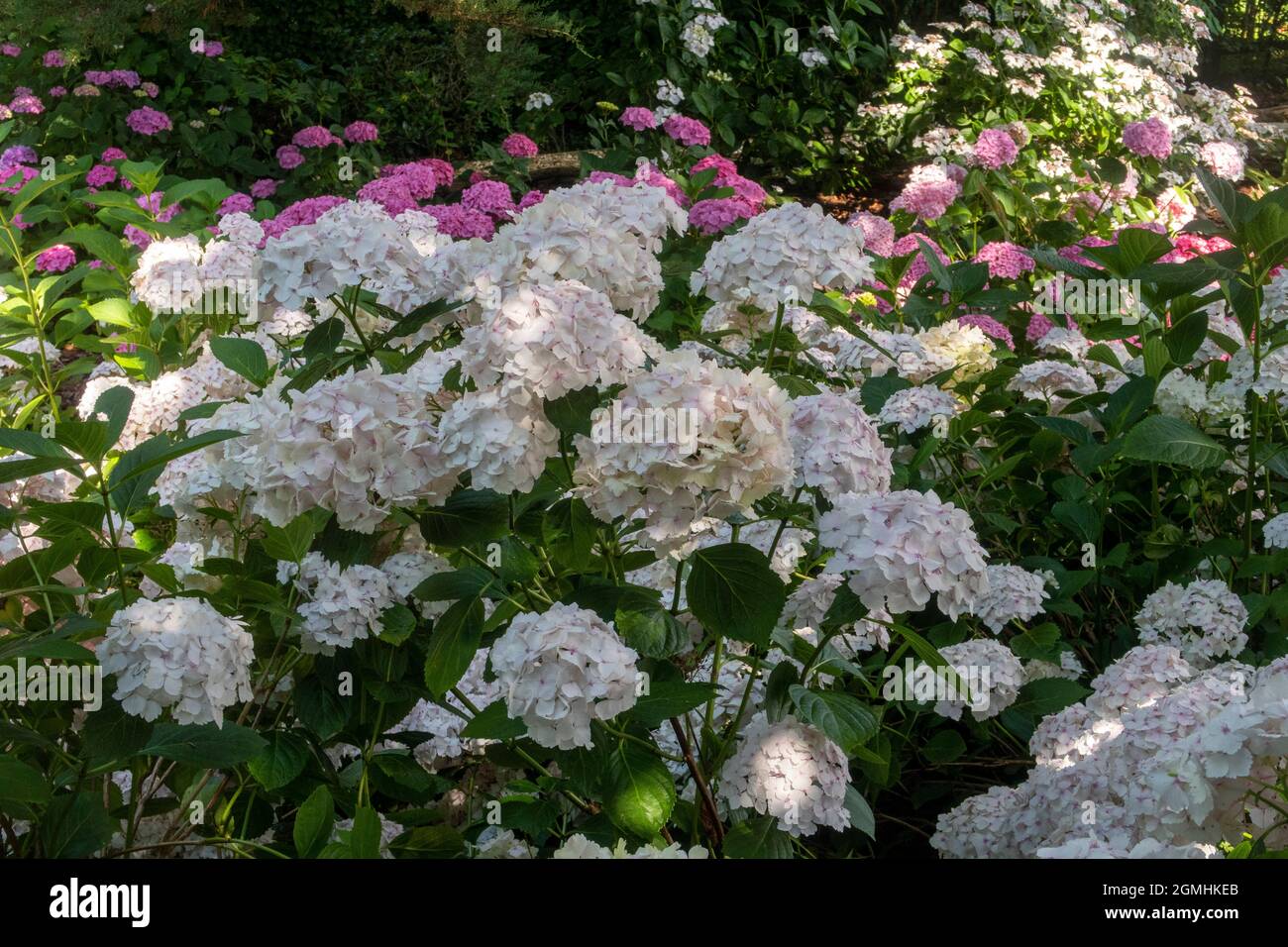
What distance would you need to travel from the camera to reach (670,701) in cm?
133

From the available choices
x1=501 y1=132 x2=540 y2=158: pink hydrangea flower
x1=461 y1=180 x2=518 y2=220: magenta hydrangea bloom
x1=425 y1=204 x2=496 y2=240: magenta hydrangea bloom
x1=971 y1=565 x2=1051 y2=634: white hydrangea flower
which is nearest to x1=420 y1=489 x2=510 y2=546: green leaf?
x1=971 y1=565 x2=1051 y2=634: white hydrangea flower

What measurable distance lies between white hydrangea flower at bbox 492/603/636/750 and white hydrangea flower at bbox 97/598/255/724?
338 mm

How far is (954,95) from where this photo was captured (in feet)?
18.8

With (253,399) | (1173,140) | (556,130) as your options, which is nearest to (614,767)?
(253,399)

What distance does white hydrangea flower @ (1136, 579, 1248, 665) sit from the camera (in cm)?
203

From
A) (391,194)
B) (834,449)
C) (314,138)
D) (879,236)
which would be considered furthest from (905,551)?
(314,138)

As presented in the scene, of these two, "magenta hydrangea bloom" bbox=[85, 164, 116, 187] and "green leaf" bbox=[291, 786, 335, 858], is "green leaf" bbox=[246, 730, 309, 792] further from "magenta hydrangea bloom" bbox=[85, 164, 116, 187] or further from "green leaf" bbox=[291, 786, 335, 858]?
"magenta hydrangea bloom" bbox=[85, 164, 116, 187]

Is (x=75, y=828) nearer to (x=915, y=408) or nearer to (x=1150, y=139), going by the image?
(x=915, y=408)

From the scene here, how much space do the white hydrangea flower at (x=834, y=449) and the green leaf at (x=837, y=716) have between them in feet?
0.79

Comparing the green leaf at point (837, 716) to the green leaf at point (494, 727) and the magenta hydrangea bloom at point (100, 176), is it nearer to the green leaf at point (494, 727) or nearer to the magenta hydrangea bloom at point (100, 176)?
the green leaf at point (494, 727)

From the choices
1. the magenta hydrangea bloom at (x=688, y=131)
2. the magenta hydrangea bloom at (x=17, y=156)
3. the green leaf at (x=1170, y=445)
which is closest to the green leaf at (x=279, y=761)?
the green leaf at (x=1170, y=445)

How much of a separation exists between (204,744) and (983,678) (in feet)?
3.81

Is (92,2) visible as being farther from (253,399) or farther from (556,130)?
(253,399)

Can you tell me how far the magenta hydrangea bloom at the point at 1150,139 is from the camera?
4520 millimetres
